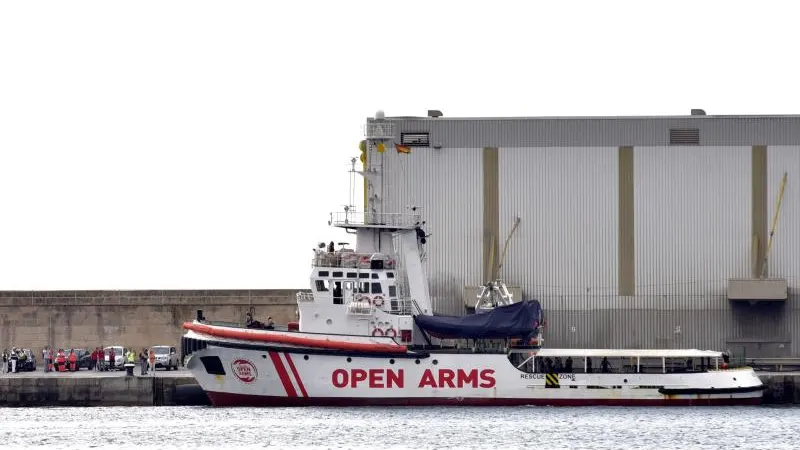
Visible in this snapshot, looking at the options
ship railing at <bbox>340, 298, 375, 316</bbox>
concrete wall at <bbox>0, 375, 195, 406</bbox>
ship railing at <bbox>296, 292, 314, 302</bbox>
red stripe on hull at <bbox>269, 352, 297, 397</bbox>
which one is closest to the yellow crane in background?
ship railing at <bbox>340, 298, 375, 316</bbox>

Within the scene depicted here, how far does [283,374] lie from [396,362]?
3643 mm

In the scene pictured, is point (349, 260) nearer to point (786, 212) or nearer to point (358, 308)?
point (358, 308)

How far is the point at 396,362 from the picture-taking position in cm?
7075

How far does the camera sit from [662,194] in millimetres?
80812

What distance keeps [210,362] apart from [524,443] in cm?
1319

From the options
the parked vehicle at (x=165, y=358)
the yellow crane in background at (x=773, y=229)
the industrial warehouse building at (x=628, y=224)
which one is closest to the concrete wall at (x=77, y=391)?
the parked vehicle at (x=165, y=358)

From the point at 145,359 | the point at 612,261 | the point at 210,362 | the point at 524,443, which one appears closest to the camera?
the point at 524,443

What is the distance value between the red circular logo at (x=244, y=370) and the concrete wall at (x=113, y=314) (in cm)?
1378

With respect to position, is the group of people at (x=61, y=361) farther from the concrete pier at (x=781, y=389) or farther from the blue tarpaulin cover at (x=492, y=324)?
the concrete pier at (x=781, y=389)

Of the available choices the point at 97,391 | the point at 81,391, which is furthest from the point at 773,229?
the point at 81,391

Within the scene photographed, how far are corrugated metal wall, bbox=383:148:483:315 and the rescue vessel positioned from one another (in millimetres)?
8290

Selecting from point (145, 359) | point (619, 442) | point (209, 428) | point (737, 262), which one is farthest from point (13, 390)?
point (737, 262)

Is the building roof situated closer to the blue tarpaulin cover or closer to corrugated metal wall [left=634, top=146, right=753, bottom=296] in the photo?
corrugated metal wall [left=634, top=146, right=753, bottom=296]

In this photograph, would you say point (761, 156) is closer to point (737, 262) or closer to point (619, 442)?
point (737, 262)
